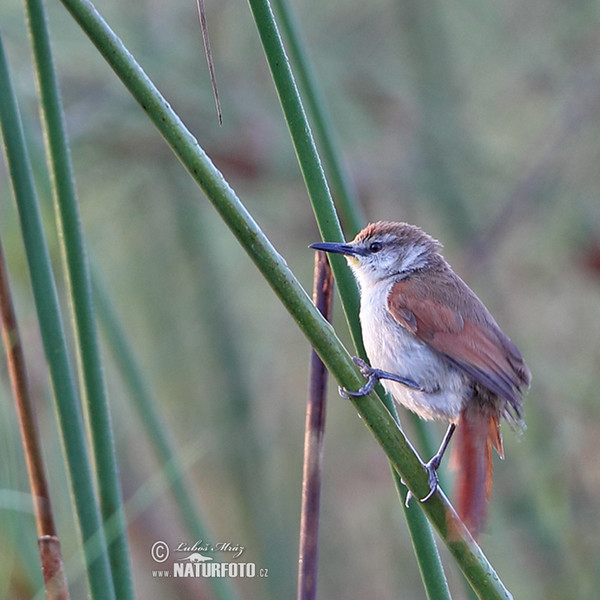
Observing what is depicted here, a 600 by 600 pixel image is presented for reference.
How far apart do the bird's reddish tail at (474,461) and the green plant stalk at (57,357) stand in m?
0.62

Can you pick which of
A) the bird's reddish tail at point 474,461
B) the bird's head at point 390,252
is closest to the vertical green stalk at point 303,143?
the bird's reddish tail at point 474,461

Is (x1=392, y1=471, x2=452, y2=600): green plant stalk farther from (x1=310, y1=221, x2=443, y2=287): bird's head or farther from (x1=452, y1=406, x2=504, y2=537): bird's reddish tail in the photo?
(x1=310, y1=221, x2=443, y2=287): bird's head

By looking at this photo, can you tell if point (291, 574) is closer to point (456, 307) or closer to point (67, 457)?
point (456, 307)

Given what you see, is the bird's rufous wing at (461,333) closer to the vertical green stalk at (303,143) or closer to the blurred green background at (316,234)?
the vertical green stalk at (303,143)

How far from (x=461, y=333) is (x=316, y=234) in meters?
2.13

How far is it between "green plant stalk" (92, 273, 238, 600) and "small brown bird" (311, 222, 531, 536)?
1.47ft

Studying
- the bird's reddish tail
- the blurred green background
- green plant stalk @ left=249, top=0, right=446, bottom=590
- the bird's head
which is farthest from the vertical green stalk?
the blurred green background

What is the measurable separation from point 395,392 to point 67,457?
32.4 inches

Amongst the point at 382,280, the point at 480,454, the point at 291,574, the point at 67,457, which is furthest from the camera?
the point at 291,574

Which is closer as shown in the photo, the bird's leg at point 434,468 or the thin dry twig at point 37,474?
the bird's leg at point 434,468

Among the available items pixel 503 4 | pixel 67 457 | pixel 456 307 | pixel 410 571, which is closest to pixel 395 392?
pixel 456 307

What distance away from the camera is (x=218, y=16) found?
13.2 feet

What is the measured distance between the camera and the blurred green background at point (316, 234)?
3.35m

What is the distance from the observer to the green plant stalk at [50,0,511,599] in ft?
3.67
